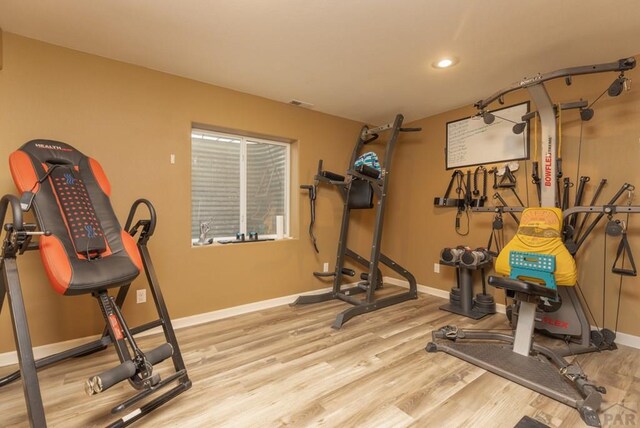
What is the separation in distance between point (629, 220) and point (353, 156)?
2.63 meters

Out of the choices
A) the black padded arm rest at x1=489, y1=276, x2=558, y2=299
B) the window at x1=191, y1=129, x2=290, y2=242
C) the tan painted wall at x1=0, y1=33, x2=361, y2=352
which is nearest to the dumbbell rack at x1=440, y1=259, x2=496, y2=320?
the black padded arm rest at x1=489, y1=276, x2=558, y2=299

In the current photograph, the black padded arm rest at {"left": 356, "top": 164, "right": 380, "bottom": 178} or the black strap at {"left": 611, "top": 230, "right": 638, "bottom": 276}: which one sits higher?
the black padded arm rest at {"left": 356, "top": 164, "right": 380, "bottom": 178}

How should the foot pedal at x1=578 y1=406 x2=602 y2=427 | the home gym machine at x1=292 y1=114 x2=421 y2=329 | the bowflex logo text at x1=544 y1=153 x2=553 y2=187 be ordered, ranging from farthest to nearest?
the home gym machine at x1=292 y1=114 x2=421 y2=329, the bowflex logo text at x1=544 y1=153 x2=553 y2=187, the foot pedal at x1=578 y1=406 x2=602 y2=427

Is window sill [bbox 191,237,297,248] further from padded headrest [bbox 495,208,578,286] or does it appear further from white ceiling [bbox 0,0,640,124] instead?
padded headrest [bbox 495,208,578,286]

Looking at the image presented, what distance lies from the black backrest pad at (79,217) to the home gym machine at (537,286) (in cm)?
226

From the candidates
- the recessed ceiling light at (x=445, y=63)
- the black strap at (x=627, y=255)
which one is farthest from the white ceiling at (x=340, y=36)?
the black strap at (x=627, y=255)

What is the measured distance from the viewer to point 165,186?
2.66 m

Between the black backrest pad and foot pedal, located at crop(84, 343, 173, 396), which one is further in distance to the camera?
the black backrest pad

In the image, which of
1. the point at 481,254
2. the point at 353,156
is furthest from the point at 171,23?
the point at 481,254

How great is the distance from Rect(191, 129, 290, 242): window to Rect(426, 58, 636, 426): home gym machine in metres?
2.19

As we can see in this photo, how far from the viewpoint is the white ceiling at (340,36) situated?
1.80 m

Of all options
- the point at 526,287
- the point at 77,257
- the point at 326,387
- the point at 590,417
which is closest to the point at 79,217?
the point at 77,257

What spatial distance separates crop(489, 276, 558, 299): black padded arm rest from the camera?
6.23ft

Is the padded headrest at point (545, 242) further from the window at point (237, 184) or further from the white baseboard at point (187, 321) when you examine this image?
the window at point (237, 184)
